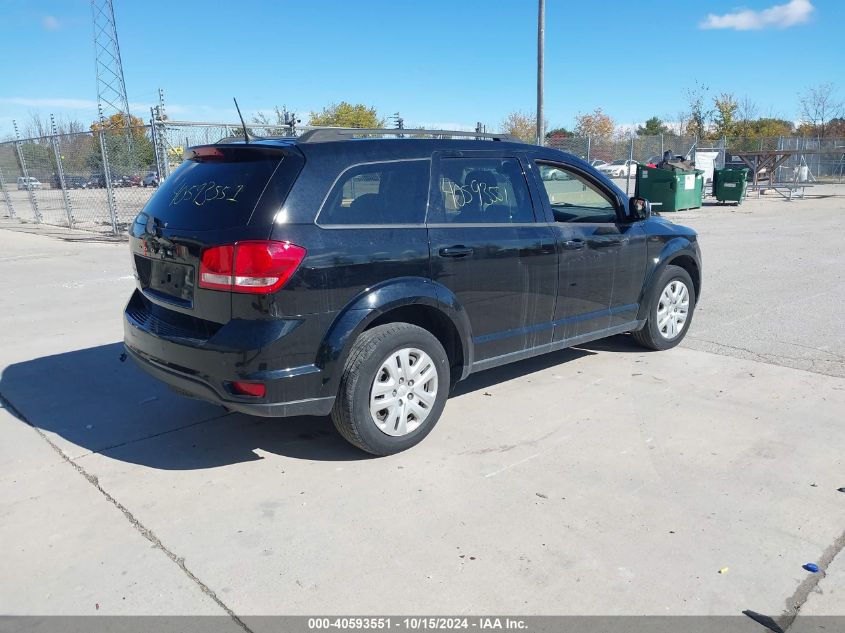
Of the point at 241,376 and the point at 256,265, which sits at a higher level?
the point at 256,265

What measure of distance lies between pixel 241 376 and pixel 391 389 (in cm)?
87

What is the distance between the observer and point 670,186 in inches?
781

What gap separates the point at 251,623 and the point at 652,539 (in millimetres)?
1809

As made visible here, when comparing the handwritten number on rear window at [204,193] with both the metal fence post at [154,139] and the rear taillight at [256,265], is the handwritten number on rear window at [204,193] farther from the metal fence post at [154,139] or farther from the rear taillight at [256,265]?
the metal fence post at [154,139]

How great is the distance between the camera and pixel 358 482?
12.2 feet

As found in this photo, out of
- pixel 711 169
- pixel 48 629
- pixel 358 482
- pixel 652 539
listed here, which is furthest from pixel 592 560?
pixel 711 169

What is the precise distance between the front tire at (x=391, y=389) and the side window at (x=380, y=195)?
640 mm

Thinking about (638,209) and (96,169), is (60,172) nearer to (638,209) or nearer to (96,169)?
(96,169)

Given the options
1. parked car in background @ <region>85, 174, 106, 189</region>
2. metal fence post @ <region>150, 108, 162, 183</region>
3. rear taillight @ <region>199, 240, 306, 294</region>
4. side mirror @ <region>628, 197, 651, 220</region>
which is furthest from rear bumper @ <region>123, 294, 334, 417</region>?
parked car in background @ <region>85, 174, 106, 189</region>

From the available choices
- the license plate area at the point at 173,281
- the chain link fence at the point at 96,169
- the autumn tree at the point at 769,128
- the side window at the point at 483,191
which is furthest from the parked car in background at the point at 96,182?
the autumn tree at the point at 769,128

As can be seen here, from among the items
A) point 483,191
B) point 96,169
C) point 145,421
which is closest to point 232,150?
point 483,191

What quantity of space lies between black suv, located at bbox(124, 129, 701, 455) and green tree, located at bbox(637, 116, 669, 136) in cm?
6650

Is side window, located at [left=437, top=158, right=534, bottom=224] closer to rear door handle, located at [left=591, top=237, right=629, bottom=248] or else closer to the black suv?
the black suv

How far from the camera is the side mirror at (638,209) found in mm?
5426
